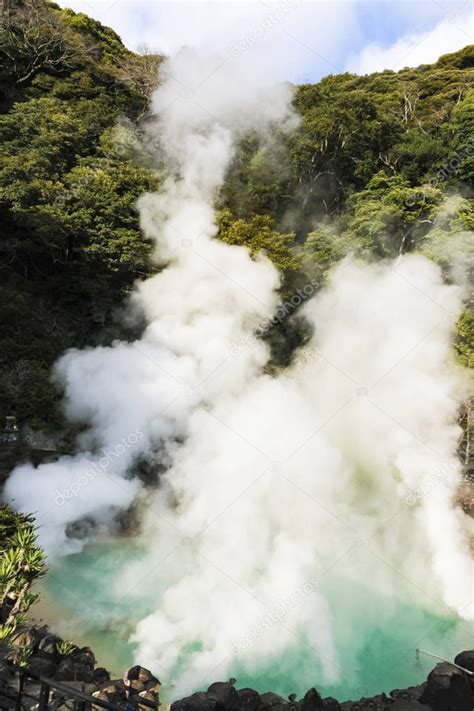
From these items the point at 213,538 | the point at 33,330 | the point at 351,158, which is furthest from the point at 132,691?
the point at 351,158

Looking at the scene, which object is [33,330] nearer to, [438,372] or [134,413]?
[134,413]

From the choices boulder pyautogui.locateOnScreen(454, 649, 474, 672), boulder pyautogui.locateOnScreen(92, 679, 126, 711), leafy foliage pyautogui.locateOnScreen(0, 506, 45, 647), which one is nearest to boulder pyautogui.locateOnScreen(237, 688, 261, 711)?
boulder pyautogui.locateOnScreen(92, 679, 126, 711)

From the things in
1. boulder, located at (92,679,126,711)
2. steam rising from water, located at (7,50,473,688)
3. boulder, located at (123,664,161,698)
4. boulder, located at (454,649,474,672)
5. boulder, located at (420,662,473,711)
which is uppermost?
steam rising from water, located at (7,50,473,688)

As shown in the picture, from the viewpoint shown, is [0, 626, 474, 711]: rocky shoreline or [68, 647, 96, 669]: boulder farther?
[68, 647, 96, 669]: boulder

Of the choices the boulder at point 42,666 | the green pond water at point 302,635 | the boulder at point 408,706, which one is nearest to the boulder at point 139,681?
the green pond water at point 302,635

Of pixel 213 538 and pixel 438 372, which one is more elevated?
pixel 438 372

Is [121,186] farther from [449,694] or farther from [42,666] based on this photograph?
[449,694]

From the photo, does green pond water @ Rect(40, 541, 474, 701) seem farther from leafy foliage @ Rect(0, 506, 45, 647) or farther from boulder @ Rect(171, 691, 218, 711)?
leafy foliage @ Rect(0, 506, 45, 647)

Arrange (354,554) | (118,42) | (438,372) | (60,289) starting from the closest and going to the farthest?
(354,554) → (438,372) → (60,289) → (118,42)
